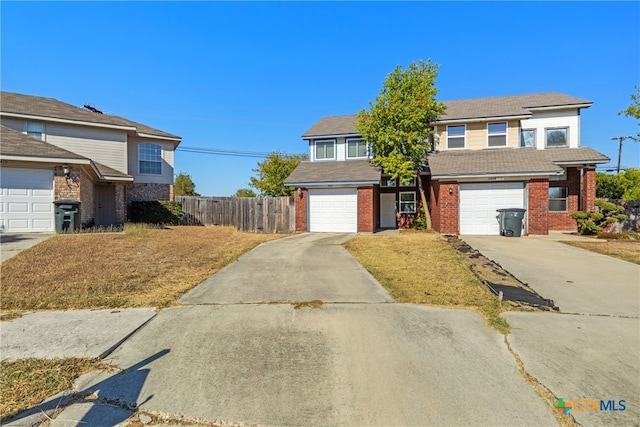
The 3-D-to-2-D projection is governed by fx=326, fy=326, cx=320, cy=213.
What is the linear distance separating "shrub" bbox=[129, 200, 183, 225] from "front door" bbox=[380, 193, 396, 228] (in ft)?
40.0

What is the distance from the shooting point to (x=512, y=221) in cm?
1391

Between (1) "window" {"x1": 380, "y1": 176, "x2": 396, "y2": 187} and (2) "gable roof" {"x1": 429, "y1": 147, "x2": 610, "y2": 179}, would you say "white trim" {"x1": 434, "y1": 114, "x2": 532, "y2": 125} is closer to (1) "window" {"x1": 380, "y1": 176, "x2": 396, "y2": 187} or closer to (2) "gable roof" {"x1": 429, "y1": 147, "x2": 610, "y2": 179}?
Result: (2) "gable roof" {"x1": 429, "y1": 147, "x2": 610, "y2": 179}

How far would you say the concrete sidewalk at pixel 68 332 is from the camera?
136 inches

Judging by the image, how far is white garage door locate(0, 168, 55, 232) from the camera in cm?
1194

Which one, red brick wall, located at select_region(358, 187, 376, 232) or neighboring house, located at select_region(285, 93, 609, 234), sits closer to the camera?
neighboring house, located at select_region(285, 93, 609, 234)

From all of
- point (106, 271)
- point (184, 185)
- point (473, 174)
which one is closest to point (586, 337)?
point (106, 271)

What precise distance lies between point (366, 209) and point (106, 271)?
11691 mm

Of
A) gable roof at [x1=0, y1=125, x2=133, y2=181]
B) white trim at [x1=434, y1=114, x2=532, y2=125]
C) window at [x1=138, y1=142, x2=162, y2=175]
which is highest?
white trim at [x1=434, y1=114, x2=532, y2=125]

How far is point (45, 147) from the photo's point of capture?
12914mm

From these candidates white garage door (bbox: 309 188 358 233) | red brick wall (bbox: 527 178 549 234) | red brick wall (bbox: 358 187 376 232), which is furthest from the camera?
white garage door (bbox: 309 188 358 233)

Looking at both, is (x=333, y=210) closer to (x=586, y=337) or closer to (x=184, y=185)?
(x=586, y=337)

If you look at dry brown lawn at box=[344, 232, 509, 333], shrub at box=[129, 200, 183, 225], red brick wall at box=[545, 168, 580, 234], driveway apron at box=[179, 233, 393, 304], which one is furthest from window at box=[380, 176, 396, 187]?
shrub at box=[129, 200, 183, 225]

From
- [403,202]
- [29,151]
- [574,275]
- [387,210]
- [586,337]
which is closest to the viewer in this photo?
[586,337]

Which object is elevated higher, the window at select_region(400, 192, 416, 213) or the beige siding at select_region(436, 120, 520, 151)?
the beige siding at select_region(436, 120, 520, 151)
